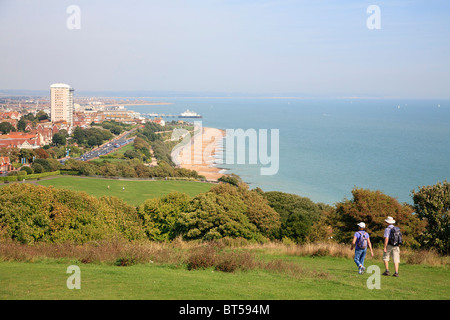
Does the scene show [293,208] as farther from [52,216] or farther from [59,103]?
[59,103]

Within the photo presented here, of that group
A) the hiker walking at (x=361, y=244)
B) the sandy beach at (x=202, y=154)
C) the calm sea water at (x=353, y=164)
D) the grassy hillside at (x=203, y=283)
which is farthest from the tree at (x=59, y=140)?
the hiker walking at (x=361, y=244)

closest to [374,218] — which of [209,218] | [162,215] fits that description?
[209,218]

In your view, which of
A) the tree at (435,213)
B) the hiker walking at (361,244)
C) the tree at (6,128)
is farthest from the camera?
the tree at (6,128)

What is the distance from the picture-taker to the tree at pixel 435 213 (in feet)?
35.8

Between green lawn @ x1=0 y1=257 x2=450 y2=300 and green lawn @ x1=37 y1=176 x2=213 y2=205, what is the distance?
81.7 ft

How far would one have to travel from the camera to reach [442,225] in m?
11.2

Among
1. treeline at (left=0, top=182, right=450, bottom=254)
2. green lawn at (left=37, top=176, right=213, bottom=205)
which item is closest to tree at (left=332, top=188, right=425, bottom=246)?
treeline at (left=0, top=182, right=450, bottom=254)

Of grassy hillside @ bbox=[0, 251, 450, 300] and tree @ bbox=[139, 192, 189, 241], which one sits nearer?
grassy hillside @ bbox=[0, 251, 450, 300]

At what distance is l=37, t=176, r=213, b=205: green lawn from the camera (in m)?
33.0

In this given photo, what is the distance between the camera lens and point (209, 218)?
14.8m

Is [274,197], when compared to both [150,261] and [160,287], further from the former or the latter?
[160,287]

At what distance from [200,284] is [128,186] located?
32076mm

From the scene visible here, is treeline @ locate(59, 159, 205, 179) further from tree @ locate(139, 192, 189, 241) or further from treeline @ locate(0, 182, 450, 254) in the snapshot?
treeline @ locate(0, 182, 450, 254)

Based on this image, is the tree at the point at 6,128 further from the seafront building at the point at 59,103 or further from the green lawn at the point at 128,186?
the green lawn at the point at 128,186
